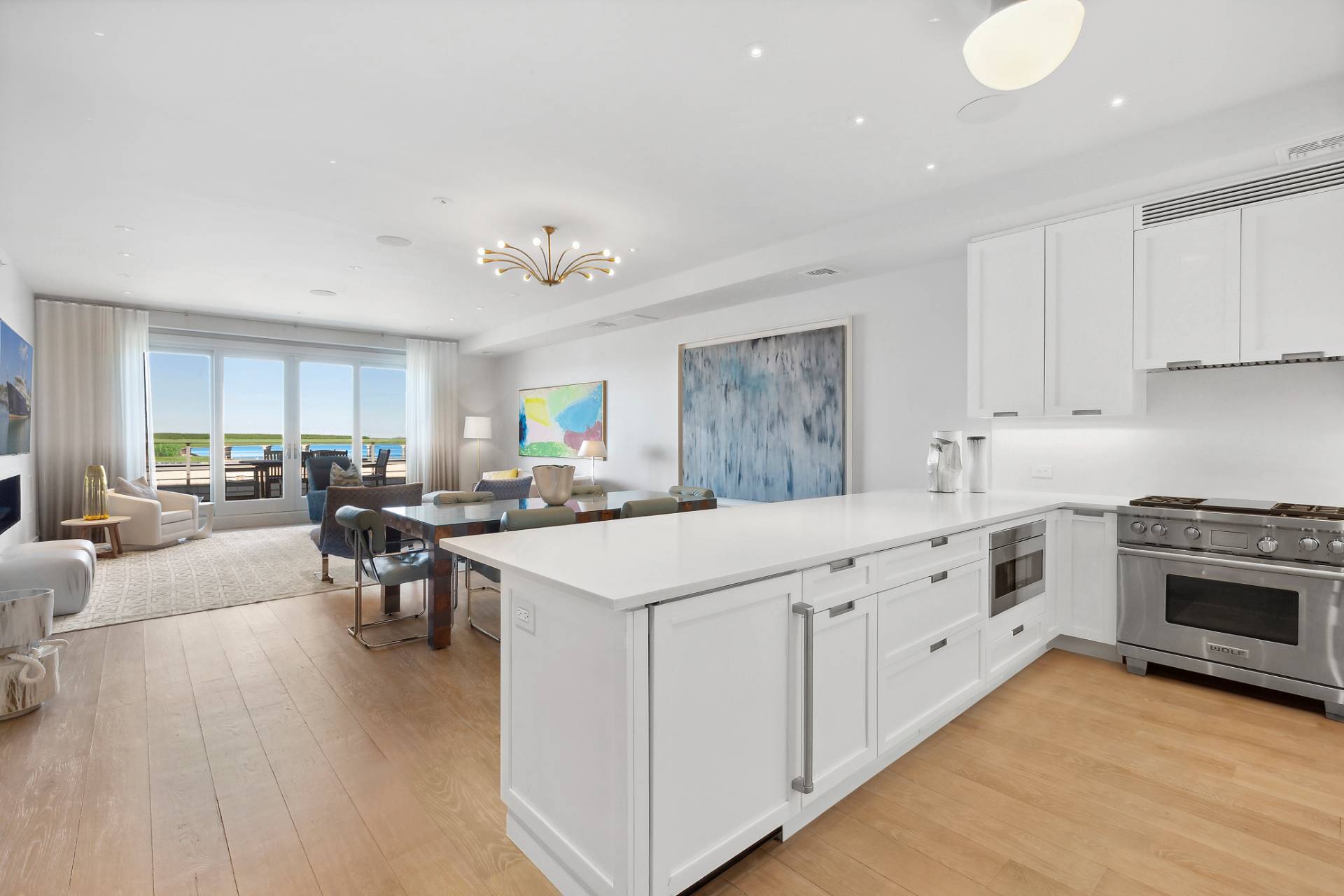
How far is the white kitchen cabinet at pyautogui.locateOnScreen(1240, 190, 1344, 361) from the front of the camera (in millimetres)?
2543

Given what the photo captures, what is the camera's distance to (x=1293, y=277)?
8.64 ft

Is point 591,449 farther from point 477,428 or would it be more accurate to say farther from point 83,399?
point 83,399

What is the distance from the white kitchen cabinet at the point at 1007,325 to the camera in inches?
132

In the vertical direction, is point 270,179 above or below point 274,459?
above

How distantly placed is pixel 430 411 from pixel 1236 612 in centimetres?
865

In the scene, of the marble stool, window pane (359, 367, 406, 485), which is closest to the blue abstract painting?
the marble stool

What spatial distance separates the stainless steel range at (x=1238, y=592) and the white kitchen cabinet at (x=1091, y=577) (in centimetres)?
7

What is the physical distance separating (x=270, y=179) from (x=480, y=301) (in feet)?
10.0

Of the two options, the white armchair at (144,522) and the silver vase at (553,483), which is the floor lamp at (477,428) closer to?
the white armchair at (144,522)

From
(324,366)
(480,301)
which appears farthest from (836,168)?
(324,366)

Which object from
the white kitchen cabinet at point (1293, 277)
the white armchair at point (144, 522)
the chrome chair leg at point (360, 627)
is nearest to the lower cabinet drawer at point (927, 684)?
the white kitchen cabinet at point (1293, 277)

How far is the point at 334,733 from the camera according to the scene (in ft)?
7.93

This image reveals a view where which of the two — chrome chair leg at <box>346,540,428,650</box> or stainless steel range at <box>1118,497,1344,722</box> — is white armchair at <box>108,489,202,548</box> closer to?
chrome chair leg at <box>346,540,428,650</box>

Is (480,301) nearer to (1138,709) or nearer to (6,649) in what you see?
(6,649)
